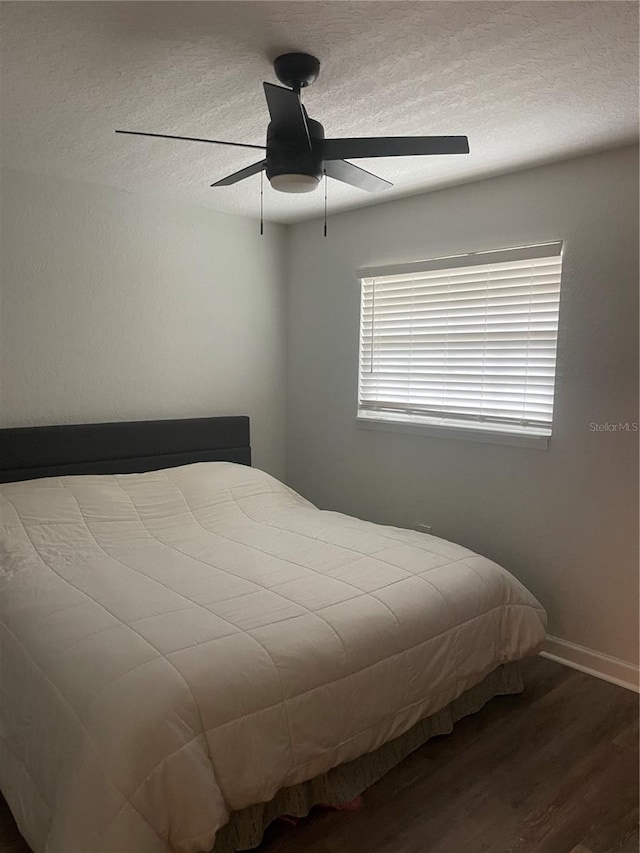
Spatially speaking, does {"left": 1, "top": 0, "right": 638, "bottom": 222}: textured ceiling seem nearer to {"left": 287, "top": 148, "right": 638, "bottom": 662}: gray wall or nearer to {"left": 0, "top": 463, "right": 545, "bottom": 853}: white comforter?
{"left": 287, "top": 148, "right": 638, "bottom": 662}: gray wall

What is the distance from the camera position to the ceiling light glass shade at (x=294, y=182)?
80.5 inches

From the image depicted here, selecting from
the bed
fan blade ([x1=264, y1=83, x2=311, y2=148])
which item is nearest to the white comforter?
the bed

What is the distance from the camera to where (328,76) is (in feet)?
6.96

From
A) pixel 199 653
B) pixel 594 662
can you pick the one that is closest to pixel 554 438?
pixel 594 662

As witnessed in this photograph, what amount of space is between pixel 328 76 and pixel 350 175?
34 centimetres

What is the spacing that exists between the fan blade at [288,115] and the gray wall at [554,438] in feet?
5.27

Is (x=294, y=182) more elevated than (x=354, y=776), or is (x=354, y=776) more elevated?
(x=294, y=182)

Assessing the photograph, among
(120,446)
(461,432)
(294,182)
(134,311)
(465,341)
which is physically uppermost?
(294,182)

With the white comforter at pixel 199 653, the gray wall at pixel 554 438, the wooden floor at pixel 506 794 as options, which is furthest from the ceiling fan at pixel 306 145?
the wooden floor at pixel 506 794

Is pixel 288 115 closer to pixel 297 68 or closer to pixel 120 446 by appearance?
pixel 297 68

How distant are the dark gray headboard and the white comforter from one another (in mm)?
230

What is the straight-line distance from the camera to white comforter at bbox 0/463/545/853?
5.20 feet

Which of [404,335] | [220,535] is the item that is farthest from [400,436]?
[220,535]

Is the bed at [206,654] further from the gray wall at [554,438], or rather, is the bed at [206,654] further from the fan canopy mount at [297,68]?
the fan canopy mount at [297,68]
